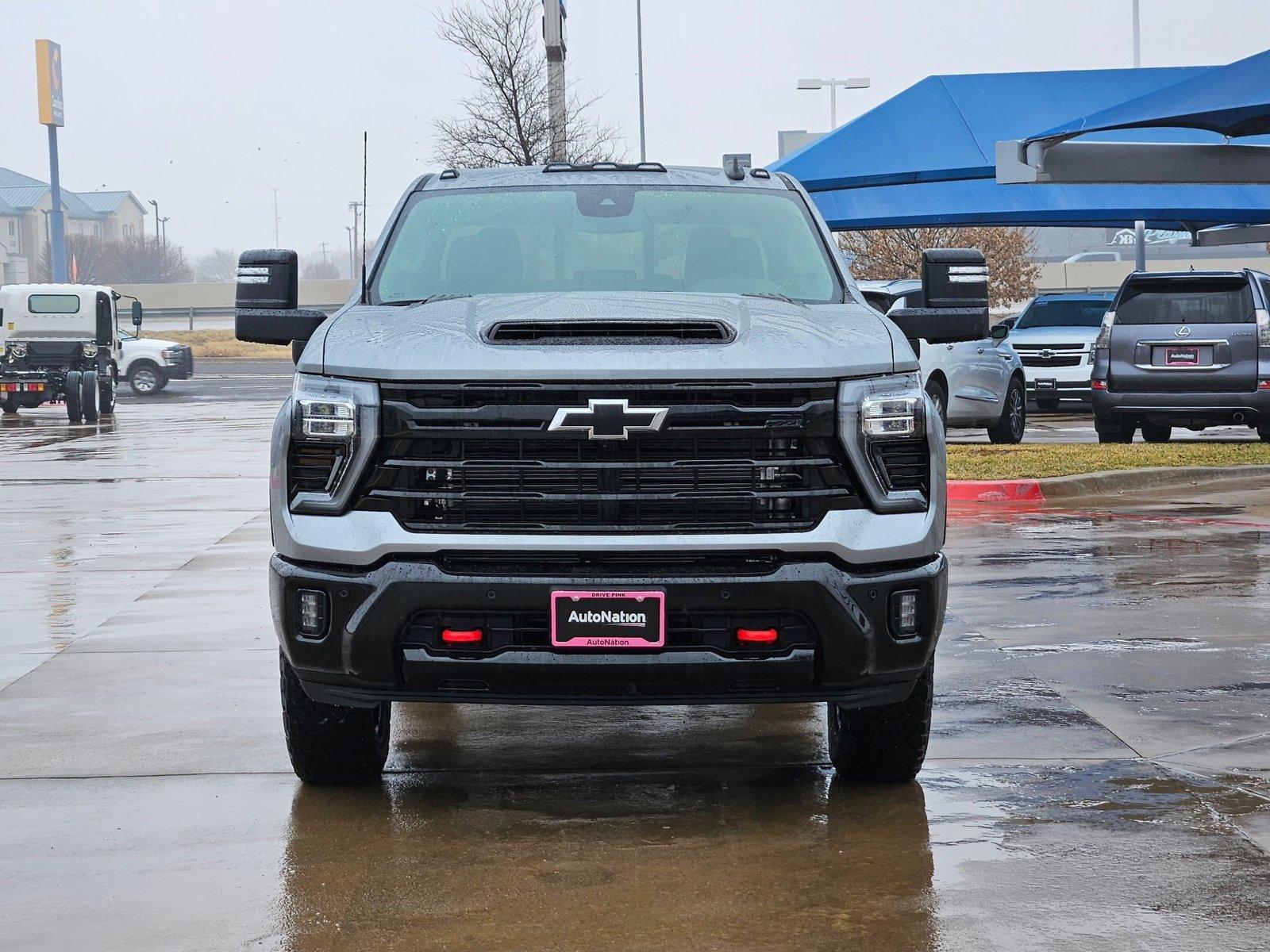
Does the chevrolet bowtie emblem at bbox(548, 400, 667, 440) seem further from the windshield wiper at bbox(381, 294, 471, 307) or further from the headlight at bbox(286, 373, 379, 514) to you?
the windshield wiper at bbox(381, 294, 471, 307)

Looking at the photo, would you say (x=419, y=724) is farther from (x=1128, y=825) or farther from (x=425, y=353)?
(x=1128, y=825)

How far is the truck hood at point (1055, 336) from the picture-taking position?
25.5 metres

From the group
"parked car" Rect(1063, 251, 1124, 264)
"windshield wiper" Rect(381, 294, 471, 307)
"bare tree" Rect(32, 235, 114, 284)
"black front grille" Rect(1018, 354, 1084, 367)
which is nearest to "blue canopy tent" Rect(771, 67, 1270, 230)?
"black front grille" Rect(1018, 354, 1084, 367)

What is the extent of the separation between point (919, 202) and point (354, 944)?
24332 millimetres

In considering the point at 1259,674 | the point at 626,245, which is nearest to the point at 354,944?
the point at 626,245

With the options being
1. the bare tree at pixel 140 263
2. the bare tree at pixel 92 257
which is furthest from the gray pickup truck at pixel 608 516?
the bare tree at pixel 140 263

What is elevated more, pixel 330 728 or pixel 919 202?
pixel 919 202

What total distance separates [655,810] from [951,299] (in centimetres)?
219

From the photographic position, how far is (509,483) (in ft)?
16.1

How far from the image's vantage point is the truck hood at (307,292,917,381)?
192 inches

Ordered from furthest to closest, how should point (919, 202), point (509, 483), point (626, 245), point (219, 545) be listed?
point (919, 202) < point (219, 545) < point (626, 245) < point (509, 483)

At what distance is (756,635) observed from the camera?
192 inches

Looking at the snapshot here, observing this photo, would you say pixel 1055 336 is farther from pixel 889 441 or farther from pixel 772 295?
pixel 889 441

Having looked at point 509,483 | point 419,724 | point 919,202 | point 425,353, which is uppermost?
point 919,202
